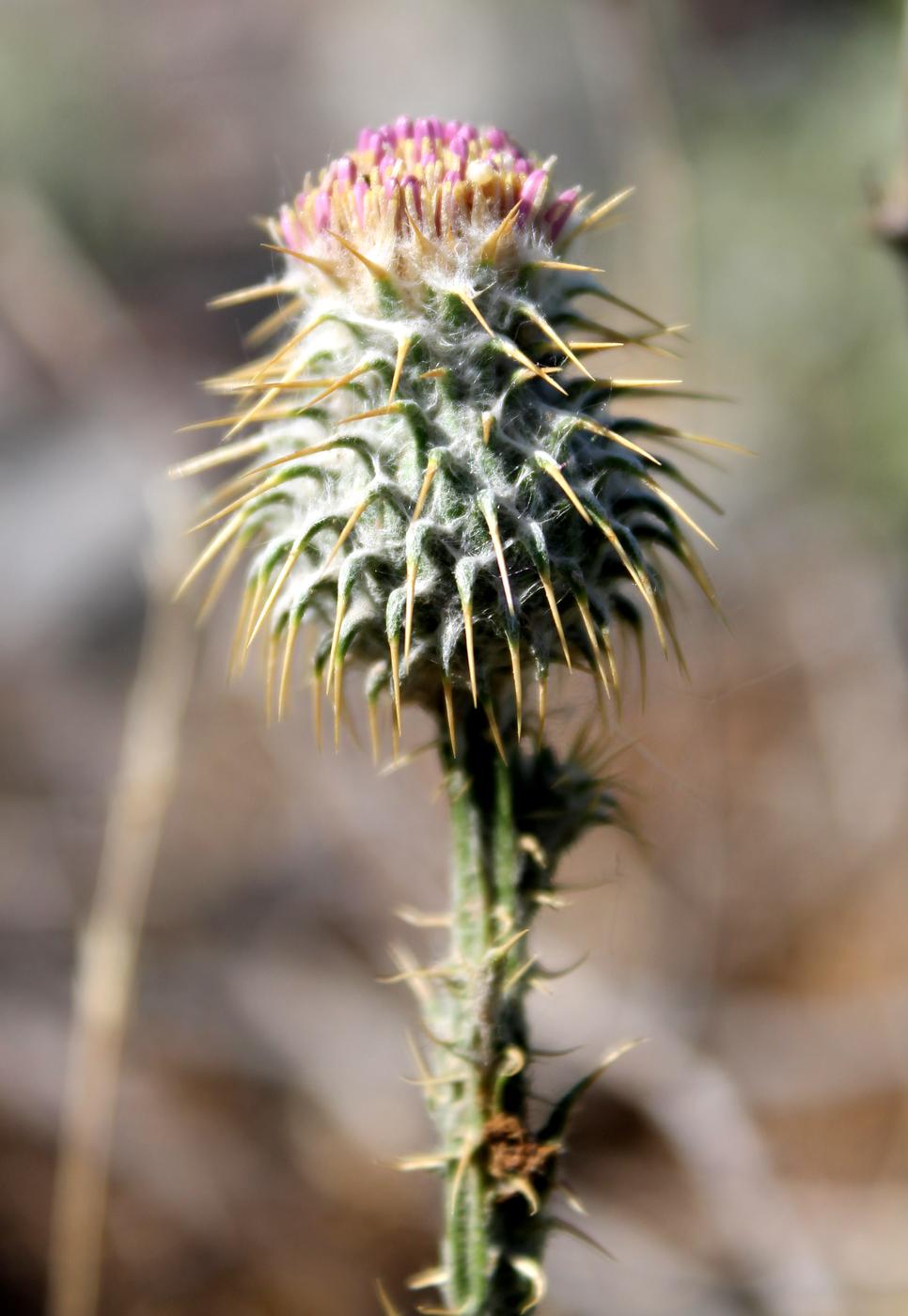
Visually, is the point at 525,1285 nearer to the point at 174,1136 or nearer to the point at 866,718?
the point at 174,1136

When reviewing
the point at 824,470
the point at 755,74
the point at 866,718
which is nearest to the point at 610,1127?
the point at 866,718

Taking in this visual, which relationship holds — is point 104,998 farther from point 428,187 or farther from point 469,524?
point 428,187

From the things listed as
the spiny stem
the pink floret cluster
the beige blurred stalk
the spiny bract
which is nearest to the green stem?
the spiny stem

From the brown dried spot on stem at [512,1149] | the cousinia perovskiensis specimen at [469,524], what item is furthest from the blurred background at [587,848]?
the brown dried spot on stem at [512,1149]

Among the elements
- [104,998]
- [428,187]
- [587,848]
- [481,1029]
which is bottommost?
[481,1029]

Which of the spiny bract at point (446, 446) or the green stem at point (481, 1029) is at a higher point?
the spiny bract at point (446, 446)

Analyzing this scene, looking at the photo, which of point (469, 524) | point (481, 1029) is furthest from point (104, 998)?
point (469, 524)

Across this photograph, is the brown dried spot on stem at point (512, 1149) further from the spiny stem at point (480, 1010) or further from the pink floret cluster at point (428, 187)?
the pink floret cluster at point (428, 187)
